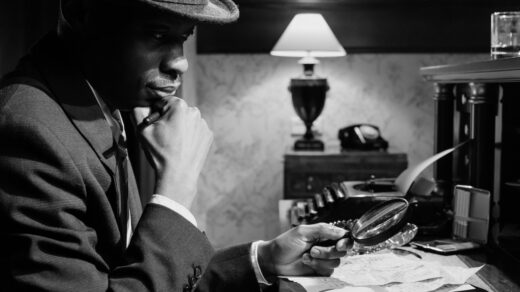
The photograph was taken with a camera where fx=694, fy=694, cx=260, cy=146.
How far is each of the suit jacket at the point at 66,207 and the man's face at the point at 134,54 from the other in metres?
0.05

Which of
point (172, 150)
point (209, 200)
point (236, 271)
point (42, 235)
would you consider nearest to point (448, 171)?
point (236, 271)

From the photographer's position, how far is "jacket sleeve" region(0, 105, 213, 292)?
1.05 metres

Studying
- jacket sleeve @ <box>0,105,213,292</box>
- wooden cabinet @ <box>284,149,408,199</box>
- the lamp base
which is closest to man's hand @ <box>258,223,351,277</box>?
jacket sleeve @ <box>0,105,213,292</box>

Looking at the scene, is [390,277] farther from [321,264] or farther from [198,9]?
[198,9]

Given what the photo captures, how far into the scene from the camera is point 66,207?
1092 millimetres

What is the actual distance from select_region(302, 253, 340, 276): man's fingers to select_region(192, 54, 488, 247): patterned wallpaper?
2.86 meters

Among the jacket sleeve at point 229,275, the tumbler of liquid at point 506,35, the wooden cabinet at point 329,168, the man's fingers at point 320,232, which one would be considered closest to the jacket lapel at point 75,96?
the jacket sleeve at point 229,275

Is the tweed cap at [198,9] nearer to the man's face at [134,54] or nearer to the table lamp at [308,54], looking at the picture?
the man's face at [134,54]

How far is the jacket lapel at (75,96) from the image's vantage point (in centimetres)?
122

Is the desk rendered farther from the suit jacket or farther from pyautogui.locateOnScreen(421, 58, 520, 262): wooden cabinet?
the suit jacket

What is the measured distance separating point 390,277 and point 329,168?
7.74ft

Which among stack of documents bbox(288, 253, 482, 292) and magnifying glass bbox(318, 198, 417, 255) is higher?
magnifying glass bbox(318, 198, 417, 255)

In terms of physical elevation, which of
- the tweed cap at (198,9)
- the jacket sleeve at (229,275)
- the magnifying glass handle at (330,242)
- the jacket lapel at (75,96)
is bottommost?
the jacket sleeve at (229,275)

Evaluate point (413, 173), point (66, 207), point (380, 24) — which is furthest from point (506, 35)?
point (380, 24)
